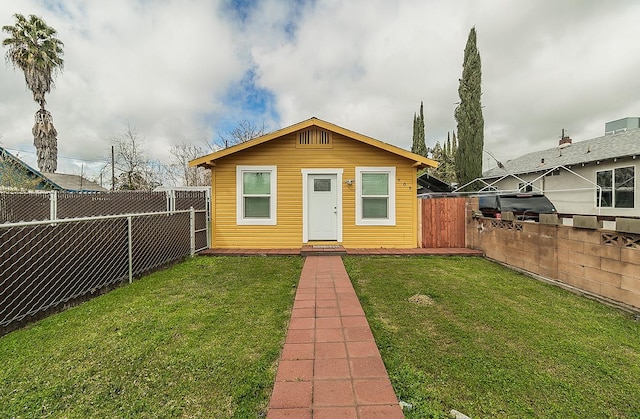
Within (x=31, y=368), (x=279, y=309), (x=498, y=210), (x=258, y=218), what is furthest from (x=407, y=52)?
(x=31, y=368)

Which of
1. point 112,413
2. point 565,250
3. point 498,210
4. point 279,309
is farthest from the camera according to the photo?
point 498,210

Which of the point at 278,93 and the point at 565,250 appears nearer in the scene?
the point at 565,250

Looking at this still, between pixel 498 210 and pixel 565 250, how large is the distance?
10.9 ft

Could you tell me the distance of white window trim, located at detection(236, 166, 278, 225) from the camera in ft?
25.8

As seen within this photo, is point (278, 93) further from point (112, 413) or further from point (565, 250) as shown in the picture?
point (112, 413)

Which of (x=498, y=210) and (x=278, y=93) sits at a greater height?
(x=278, y=93)

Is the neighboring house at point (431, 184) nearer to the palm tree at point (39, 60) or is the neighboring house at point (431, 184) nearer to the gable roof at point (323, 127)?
the gable roof at point (323, 127)

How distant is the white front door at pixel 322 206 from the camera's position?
26.0 feet

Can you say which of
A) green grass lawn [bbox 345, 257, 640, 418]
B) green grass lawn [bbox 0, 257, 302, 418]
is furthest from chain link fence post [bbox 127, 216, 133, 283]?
green grass lawn [bbox 345, 257, 640, 418]

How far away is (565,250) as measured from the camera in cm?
462

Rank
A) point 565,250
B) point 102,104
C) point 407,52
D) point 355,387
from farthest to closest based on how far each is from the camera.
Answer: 1. point 102,104
2. point 407,52
3. point 565,250
4. point 355,387

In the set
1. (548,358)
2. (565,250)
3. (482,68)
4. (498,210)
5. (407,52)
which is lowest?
(548,358)

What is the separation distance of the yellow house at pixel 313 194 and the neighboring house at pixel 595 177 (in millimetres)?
6267

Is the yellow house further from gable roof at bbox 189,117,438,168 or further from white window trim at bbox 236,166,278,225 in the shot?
gable roof at bbox 189,117,438,168
